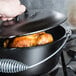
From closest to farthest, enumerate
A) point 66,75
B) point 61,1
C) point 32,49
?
point 32,49 → point 66,75 → point 61,1

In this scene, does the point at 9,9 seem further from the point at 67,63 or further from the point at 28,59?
the point at 67,63

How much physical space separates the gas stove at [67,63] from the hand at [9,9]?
0.24m

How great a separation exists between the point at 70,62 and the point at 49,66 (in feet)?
0.48

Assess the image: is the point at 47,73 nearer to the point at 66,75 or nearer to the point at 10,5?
the point at 66,75

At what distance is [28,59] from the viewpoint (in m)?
0.60

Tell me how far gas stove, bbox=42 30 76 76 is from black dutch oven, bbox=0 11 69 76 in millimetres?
69

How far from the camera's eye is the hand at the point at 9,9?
0.64 m

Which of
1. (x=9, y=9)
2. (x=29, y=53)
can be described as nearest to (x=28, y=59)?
(x=29, y=53)

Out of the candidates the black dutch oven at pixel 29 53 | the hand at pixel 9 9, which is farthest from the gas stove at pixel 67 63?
the hand at pixel 9 9

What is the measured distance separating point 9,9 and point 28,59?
0.57 ft

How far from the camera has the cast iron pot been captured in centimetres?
59

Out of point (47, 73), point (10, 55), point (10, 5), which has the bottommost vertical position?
point (47, 73)

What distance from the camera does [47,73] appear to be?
72 cm

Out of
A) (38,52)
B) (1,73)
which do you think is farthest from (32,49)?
(1,73)
